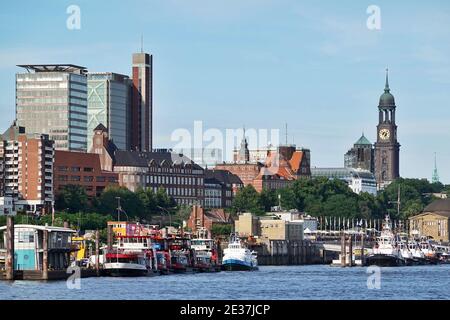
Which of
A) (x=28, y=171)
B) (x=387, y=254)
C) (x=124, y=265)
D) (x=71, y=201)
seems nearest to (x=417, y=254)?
(x=387, y=254)

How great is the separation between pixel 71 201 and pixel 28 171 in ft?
32.0

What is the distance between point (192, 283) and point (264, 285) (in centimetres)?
540

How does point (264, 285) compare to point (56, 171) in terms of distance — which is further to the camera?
point (56, 171)

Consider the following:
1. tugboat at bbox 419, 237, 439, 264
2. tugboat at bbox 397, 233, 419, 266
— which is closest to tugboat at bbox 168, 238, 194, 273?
tugboat at bbox 397, 233, 419, 266

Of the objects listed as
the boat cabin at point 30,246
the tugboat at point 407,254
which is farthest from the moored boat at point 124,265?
Result: the tugboat at point 407,254

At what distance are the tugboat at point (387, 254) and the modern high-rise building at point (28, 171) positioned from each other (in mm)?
48086

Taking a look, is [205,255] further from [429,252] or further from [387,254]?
[429,252]

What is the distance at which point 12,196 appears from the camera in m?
187

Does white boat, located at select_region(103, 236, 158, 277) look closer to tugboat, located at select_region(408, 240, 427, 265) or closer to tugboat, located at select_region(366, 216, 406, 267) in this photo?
Answer: tugboat, located at select_region(366, 216, 406, 267)

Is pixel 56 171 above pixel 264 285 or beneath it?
above

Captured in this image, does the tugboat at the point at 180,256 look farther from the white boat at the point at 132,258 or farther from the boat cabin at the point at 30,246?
the boat cabin at the point at 30,246
